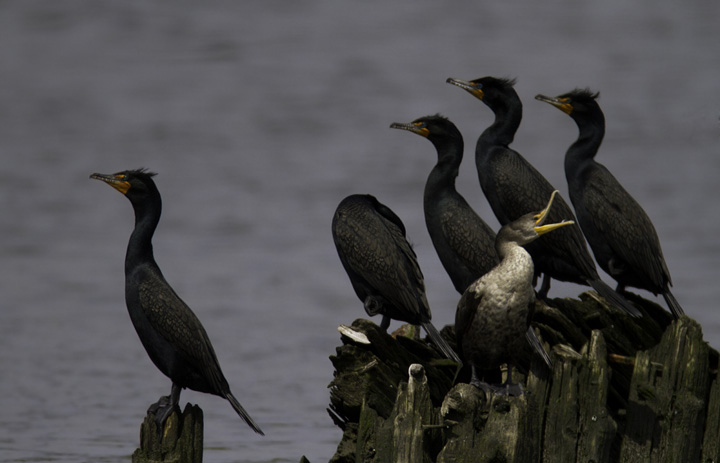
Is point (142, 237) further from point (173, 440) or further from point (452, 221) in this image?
point (452, 221)

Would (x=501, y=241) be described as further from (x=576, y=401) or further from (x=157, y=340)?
(x=157, y=340)

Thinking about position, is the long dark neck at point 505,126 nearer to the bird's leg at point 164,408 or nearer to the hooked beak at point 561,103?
the hooked beak at point 561,103

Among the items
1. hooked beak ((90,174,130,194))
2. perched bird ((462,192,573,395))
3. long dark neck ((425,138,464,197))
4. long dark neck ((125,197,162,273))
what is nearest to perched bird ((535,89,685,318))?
long dark neck ((425,138,464,197))

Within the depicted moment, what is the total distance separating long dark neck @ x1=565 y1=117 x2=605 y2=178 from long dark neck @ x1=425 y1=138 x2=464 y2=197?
808mm

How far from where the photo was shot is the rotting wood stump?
5.29 m

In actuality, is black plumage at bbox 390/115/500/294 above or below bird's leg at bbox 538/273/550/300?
above

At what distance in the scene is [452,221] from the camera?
23.6 feet

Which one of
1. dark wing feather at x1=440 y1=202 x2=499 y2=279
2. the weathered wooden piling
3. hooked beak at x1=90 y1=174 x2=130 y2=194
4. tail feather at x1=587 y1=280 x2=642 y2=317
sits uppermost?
hooked beak at x1=90 y1=174 x2=130 y2=194

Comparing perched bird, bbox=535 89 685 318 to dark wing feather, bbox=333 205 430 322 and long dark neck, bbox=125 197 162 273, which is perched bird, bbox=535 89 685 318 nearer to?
dark wing feather, bbox=333 205 430 322

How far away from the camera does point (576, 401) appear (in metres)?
5.66

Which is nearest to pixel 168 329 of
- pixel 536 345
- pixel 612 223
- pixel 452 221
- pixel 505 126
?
pixel 452 221

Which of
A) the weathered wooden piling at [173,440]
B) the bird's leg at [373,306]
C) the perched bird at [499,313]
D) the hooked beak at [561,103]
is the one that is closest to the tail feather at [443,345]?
the perched bird at [499,313]

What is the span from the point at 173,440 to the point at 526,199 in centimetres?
276

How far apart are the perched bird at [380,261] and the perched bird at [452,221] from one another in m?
0.24
